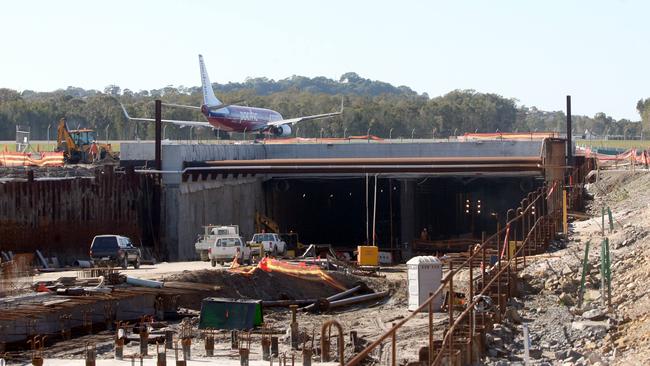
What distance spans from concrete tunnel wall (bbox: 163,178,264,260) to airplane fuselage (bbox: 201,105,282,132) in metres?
22.1

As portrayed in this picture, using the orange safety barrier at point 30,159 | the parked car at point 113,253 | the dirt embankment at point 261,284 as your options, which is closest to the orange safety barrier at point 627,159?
the orange safety barrier at point 30,159

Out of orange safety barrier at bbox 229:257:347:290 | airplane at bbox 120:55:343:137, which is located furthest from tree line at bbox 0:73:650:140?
orange safety barrier at bbox 229:257:347:290

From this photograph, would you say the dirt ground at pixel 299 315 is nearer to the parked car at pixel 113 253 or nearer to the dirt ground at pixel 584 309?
the parked car at pixel 113 253

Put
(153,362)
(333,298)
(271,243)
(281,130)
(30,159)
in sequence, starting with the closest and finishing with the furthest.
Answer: (153,362) → (333,298) → (271,243) → (30,159) → (281,130)

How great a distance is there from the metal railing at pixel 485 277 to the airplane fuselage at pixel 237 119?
3390cm

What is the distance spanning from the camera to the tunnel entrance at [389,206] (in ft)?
231

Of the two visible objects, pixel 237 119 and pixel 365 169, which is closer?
pixel 365 169

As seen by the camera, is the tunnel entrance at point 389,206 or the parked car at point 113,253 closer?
the parked car at point 113,253

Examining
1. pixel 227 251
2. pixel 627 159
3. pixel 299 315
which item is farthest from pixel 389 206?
pixel 627 159

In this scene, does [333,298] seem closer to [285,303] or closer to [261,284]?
[285,303]

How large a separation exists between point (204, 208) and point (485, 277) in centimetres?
2900

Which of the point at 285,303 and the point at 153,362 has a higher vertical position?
the point at 153,362

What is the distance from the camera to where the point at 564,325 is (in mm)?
30922

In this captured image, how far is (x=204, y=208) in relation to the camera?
202 ft
